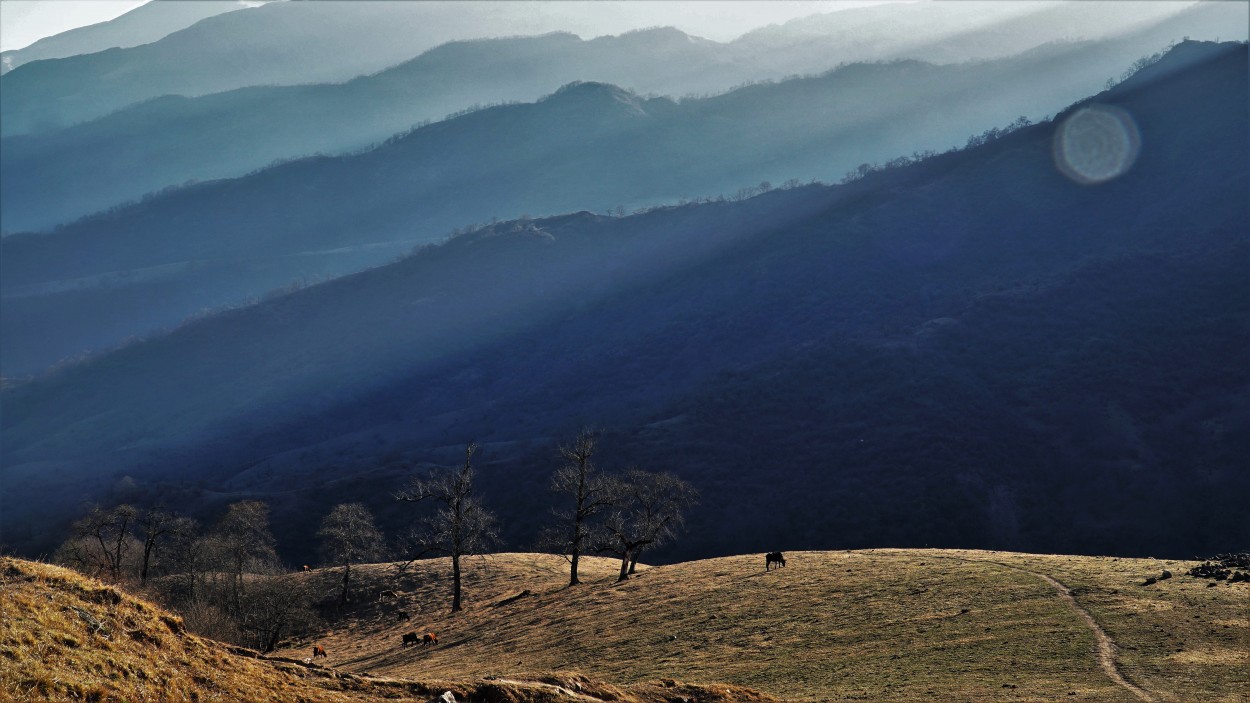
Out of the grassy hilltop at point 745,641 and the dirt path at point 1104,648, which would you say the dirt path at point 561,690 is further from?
the dirt path at point 1104,648

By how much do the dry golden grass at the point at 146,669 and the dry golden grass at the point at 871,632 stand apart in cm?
471

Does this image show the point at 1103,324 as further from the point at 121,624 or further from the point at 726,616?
the point at 121,624

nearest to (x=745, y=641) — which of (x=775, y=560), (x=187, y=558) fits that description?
(x=775, y=560)

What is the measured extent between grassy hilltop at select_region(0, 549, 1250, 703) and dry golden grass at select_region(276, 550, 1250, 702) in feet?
0.44

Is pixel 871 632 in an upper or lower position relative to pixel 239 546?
upper

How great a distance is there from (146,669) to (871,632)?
85.5ft

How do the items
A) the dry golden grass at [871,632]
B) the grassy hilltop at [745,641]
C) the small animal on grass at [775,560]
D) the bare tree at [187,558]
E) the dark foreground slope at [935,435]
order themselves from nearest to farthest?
the grassy hilltop at [745,641] < the dry golden grass at [871,632] < the small animal on grass at [775,560] < the bare tree at [187,558] < the dark foreground slope at [935,435]

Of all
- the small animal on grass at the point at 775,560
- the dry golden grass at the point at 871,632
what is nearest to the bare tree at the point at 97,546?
the dry golden grass at the point at 871,632

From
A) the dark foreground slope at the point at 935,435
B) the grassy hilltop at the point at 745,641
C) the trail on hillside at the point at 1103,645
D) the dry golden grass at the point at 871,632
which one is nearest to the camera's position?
the grassy hilltop at the point at 745,641

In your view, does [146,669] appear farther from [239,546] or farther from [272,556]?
[272,556]

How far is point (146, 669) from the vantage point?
790 inches

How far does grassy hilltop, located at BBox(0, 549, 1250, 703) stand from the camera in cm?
2067

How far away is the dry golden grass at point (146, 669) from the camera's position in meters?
18.2

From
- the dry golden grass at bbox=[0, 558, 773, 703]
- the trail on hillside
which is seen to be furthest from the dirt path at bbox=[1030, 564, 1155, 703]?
the dry golden grass at bbox=[0, 558, 773, 703]
